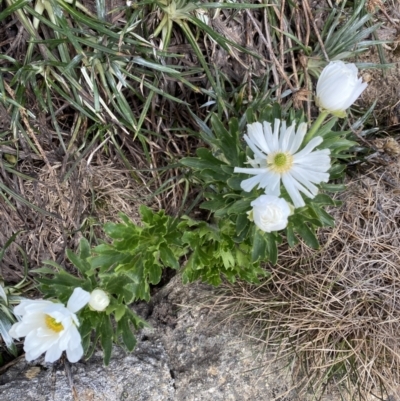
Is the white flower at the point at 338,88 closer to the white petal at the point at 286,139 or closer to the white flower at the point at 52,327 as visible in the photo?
the white petal at the point at 286,139

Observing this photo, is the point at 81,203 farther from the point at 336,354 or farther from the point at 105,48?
the point at 336,354

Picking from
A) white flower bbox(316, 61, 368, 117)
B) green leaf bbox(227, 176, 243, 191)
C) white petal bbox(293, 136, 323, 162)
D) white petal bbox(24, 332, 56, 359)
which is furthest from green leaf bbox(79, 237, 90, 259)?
white flower bbox(316, 61, 368, 117)

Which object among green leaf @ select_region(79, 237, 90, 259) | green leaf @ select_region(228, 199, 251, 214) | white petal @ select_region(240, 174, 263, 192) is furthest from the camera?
green leaf @ select_region(79, 237, 90, 259)

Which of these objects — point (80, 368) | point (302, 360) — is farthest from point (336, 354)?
point (80, 368)

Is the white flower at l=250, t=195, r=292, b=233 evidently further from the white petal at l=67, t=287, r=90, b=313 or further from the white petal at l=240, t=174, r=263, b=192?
the white petal at l=67, t=287, r=90, b=313

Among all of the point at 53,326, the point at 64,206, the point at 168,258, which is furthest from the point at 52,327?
the point at 64,206
